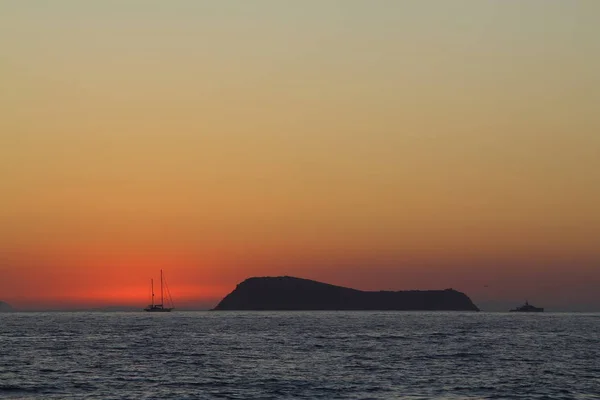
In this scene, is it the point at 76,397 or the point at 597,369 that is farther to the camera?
the point at 597,369

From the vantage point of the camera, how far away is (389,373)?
82.3 m

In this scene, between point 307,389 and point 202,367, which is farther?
point 202,367

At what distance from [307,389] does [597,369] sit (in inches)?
1351

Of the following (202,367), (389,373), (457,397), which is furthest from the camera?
(202,367)

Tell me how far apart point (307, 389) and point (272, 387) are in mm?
3239

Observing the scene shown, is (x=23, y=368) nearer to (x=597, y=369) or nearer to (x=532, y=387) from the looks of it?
(x=532, y=387)

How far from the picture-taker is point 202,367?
290ft

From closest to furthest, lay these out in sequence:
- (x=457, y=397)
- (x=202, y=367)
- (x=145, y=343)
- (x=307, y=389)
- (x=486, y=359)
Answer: (x=457, y=397) → (x=307, y=389) → (x=202, y=367) → (x=486, y=359) → (x=145, y=343)

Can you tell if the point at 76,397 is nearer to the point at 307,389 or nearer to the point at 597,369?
the point at 307,389

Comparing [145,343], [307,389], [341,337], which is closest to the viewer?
[307,389]

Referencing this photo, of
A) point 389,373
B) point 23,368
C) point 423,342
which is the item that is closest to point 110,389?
point 23,368

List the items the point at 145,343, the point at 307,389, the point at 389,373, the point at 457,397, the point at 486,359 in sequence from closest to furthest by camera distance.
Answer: the point at 457,397 → the point at 307,389 → the point at 389,373 → the point at 486,359 → the point at 145,343

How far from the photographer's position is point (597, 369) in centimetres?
8738

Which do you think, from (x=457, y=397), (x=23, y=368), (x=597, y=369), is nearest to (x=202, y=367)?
(x=23, y=368)
